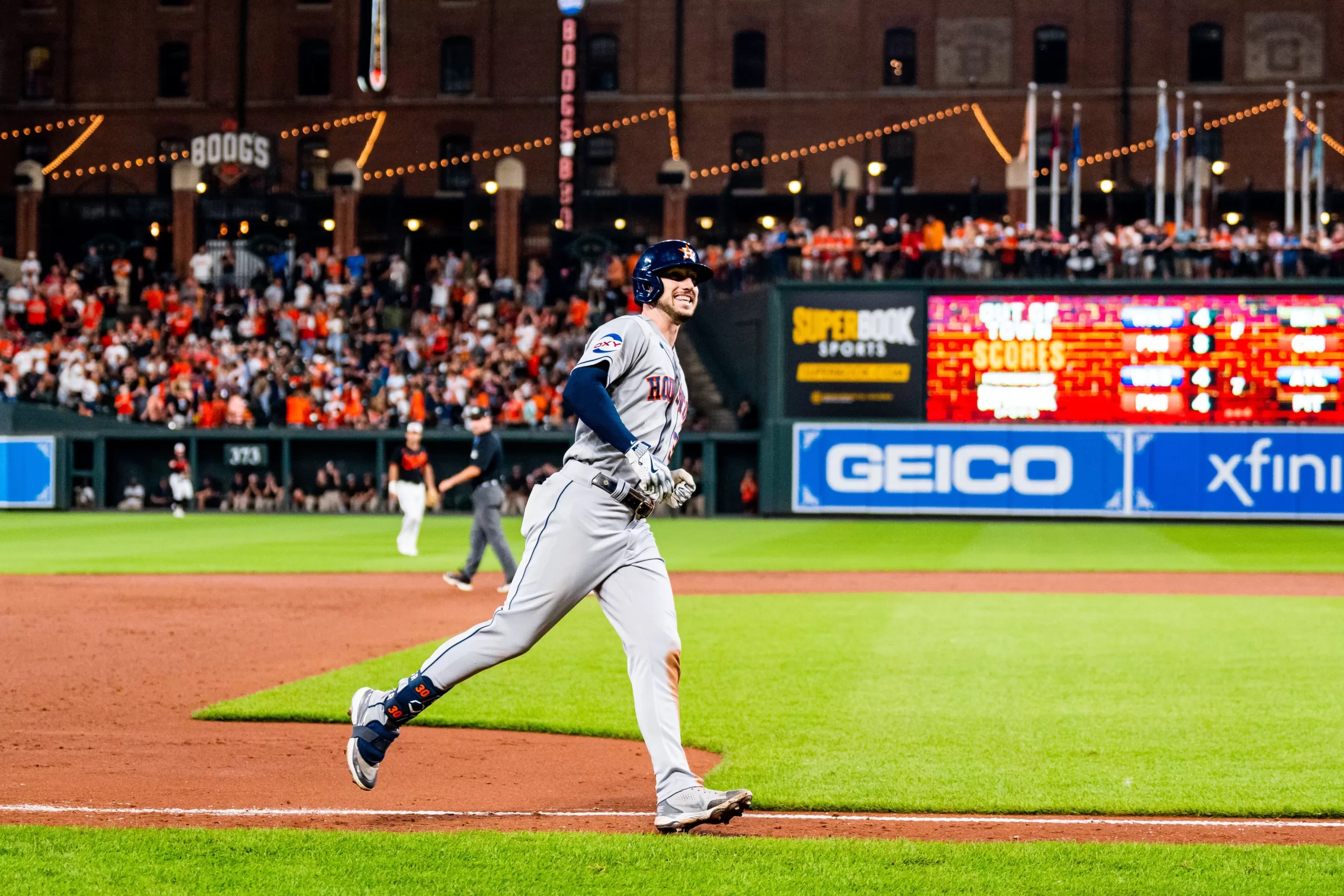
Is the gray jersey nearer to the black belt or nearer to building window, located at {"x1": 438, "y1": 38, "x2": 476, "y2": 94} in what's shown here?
the black belt

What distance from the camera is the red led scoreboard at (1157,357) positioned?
2964 centimetres

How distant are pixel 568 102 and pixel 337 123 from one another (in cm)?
906

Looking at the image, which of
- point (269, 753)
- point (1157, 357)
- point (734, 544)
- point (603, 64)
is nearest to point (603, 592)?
point (269, 753)

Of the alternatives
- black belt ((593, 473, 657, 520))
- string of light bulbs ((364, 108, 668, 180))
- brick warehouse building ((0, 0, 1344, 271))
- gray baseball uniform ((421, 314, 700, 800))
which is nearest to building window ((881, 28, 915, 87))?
brick warehouse building ((0, 0, 1344, 271))

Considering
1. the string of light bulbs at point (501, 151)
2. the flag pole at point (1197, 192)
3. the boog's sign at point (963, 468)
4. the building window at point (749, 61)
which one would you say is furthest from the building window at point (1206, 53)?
the boog's sign at point (963, 468)

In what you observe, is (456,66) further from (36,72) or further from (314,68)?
(36,72)

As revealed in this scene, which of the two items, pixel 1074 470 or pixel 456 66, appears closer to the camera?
pixel 1074 470

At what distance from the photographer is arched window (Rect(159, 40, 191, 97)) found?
5400 cm

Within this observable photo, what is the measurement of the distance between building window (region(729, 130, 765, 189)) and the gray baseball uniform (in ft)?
148

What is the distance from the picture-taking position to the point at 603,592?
6.59m

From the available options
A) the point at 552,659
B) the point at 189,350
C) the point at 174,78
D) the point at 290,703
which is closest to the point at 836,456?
the point at 189,350

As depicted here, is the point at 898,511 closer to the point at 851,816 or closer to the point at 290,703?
the point at 290,703

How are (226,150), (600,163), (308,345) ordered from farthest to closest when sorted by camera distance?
(600,163) < (226,150) < (308,345)

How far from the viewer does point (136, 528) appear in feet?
94.1
